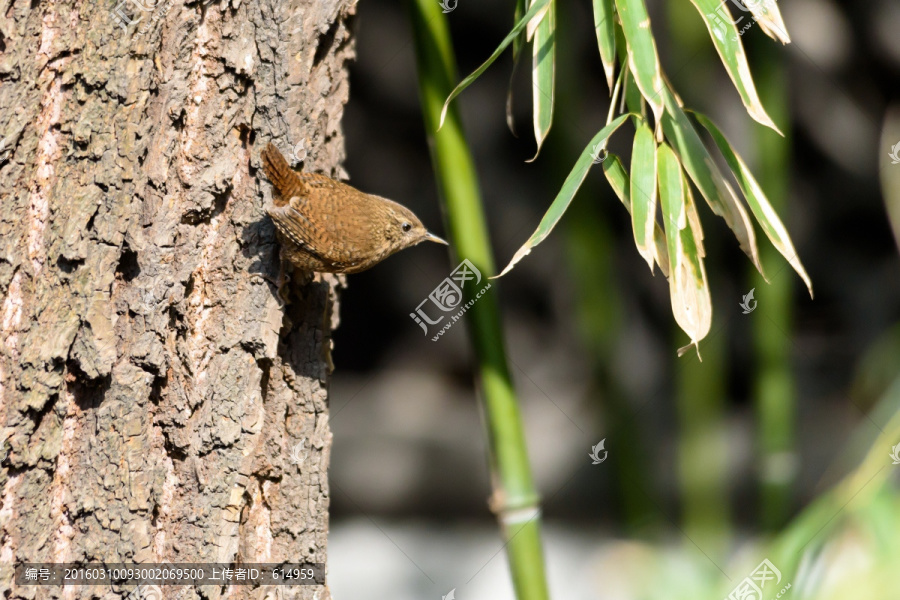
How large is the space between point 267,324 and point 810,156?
246cm

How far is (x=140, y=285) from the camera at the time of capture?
1318 mm

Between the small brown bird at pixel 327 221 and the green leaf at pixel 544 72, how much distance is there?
0.43 metres

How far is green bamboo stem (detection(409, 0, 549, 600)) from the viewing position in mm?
1603

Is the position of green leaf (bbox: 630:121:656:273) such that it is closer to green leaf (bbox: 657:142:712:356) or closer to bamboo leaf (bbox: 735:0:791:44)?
green leaf (bbox: 657:142:712:356)

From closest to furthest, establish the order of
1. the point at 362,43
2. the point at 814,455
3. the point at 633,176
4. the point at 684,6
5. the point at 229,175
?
the point at 633,176 < the point at 229,175 < the point at 684,6 < the point at 362,43 < the point at 814,455

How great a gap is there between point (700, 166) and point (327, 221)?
74cm

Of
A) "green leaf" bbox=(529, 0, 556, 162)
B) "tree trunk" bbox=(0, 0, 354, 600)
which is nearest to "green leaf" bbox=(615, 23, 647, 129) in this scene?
"green leaf" bbox=(529, 0, 556, 162)

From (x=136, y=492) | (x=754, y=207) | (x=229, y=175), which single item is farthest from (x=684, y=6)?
(x=136, y=492)

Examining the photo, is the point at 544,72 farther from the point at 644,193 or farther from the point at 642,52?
the point at 644,193

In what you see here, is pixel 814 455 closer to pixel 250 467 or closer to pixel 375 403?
pixel 375 403

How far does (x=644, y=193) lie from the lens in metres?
1.28

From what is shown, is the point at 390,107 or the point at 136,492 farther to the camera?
the point at 390,107

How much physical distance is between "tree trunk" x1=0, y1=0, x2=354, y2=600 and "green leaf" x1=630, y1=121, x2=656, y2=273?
0.68 metres
